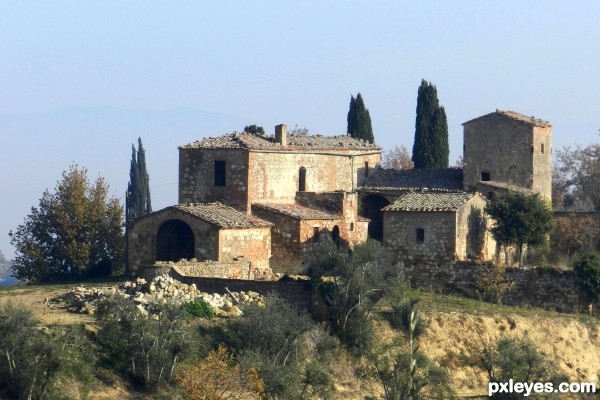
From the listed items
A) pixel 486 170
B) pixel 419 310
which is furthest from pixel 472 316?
pixel 486 170

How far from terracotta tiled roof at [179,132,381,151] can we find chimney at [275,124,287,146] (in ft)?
0.62

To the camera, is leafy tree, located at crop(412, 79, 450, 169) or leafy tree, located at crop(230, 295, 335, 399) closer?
leafy tree, located at crop(230, 295, 335, 399)

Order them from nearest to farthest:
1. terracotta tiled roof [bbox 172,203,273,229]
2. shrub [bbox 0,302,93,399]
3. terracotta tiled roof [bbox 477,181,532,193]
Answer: shrub [bbox 0,302,93,399] < terracotta tiled roof [bbox 172,203,273,229] < terracotta tiled roof [bbox 477,181,532,193]

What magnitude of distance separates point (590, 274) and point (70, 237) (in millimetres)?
21197

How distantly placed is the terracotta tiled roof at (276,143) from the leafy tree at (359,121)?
7.93m

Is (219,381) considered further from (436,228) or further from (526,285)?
(526,285)

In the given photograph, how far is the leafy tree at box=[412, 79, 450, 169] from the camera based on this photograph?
68625 mm

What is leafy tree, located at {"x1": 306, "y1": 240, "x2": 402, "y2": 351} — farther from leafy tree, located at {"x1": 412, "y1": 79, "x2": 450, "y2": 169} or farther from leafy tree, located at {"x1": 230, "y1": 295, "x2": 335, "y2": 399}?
leafy tree, located at {"x1": 412, "y1": 79, "x2": 450, "y2": 169}

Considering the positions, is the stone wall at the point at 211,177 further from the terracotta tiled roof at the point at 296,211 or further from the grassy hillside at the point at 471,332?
the grassy hillside at the point at 471,332

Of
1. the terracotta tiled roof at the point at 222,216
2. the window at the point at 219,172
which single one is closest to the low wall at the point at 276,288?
the terracotta tiled roof at the point at 222,216

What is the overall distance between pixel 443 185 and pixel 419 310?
46.7ft

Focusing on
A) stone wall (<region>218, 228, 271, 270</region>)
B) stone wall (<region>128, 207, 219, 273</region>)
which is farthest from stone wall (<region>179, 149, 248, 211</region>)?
stone wall (<region>128, 207, 219, 273</region>)

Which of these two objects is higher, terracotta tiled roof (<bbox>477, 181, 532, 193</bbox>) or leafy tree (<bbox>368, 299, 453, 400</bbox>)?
terracotta tiled roof (<bbox>477, 181, 532, 193</bbox>)

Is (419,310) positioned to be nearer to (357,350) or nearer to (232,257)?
(357,350)
